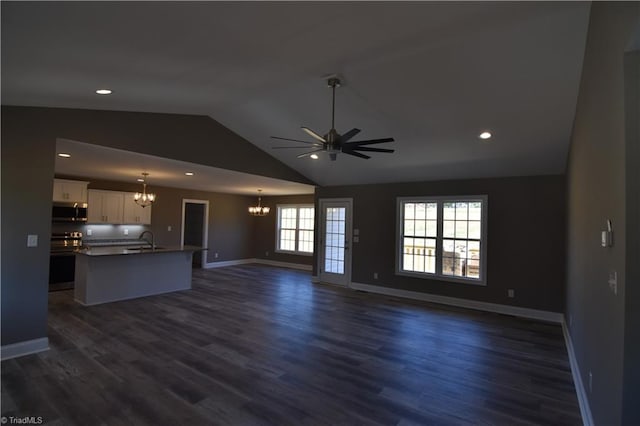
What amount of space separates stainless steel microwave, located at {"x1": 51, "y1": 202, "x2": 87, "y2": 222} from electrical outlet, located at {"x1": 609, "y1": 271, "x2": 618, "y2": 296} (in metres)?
8.58

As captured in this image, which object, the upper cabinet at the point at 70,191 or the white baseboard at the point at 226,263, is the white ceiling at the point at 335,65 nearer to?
the upper cabinet at the point at 70,191

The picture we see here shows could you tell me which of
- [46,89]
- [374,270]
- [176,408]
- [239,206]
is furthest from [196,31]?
[239,206]

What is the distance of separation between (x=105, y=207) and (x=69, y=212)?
749 millimetres

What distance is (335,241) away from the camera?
8039mm

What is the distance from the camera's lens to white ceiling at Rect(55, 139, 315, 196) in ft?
15.1

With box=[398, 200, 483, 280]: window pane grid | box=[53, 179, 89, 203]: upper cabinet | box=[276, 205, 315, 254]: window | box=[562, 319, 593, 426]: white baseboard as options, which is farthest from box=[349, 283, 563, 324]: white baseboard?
box=[53, 179, 89, 203]: upper cabinet

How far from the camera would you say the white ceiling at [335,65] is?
7.13 ft

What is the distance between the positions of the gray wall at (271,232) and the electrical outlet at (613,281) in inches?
331

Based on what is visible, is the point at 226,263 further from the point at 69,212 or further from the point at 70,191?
the point at 70,191

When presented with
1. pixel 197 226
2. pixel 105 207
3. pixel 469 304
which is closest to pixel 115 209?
pixel 105 207

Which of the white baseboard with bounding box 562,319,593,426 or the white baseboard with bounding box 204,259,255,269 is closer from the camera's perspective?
the white baseboard with bounding box 562,319,593,426

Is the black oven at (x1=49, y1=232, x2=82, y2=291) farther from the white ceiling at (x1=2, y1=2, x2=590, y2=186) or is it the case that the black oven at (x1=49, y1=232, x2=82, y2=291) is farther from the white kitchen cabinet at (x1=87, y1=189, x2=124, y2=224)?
the white ceiling at (x1=2, y1=2, x2=590, y2=186)

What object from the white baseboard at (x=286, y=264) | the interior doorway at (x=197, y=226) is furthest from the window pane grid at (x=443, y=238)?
the interior doorway at (x=197, y=226)

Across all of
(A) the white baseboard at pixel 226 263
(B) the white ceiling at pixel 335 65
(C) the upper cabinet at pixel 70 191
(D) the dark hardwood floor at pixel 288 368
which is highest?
(B) the white ceiling at pixel 335 65
